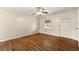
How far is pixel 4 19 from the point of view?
63.7 inches

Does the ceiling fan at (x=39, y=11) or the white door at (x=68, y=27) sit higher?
the ceiling fan at (x=39, y=11)

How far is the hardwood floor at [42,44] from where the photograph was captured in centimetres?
164

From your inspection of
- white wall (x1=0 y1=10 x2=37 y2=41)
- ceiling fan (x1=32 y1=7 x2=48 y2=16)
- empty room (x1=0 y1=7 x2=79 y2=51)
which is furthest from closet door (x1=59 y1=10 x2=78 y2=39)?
white wall (x1=0 y1=10 x2=37 y2=41)

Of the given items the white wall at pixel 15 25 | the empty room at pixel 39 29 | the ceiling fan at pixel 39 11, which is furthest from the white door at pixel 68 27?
the white wall at pixel 15 25

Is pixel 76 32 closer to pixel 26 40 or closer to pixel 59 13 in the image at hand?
pixel 59 13

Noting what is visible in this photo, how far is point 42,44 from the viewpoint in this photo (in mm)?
1692

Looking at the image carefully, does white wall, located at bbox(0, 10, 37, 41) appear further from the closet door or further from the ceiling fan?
the closet door

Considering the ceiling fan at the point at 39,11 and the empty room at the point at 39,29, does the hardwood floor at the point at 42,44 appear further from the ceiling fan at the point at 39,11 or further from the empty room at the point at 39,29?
the ceiling fan at the point at 39,11

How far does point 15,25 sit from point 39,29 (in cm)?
41

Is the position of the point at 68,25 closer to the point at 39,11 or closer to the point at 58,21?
the point at 58,21

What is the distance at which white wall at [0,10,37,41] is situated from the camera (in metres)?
1.61

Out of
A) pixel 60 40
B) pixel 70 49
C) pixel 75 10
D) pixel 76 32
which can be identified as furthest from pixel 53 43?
pixel 75 10
